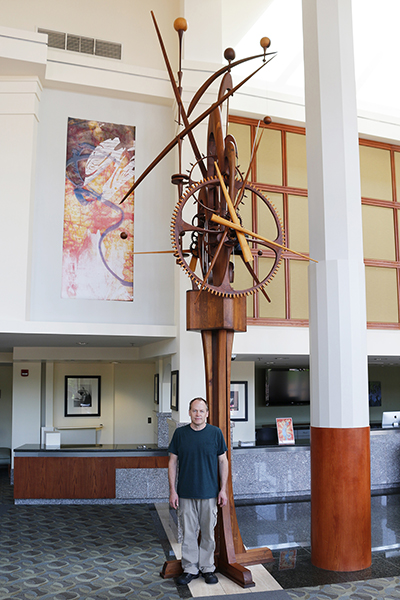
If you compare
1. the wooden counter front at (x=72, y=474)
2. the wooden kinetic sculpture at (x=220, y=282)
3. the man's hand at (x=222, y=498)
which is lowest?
the wooden counter front at (x=72, y=474)

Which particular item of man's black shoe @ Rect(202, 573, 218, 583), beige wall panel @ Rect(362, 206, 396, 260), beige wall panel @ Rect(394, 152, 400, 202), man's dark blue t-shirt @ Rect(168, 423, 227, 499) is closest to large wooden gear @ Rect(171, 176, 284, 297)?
man's dark blue t-shirt @ Rect(168, 423, 227, 499)

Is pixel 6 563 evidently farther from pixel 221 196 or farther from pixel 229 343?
pixel 221 196

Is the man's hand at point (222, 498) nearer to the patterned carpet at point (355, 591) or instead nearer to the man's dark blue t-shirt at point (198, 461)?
the man's dark blue t-shirt at point (198, 461)

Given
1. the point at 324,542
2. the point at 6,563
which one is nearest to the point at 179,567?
the point at 324,542

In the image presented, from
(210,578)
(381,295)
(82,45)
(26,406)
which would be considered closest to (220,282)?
(210,578)

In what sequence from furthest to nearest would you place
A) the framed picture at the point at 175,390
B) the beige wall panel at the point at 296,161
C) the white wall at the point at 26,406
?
1. the white wall at the point at 26,406
2. the beige wall panel at the point at 296,161
3. the framed picture at the point at 175,390

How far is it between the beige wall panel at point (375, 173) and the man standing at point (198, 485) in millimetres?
5903

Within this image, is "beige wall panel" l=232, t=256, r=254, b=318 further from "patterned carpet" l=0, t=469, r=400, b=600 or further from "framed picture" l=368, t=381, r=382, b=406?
"framed picture" l=368, t=381, r=382, b=406

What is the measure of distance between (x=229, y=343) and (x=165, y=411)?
162 inches

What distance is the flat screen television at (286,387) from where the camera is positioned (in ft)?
39.5

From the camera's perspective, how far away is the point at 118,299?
7.34 meters

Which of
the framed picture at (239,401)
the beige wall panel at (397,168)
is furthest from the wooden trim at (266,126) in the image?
the framed picture at (239,401)

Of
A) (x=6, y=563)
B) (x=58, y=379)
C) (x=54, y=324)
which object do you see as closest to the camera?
(x=6, y=563)

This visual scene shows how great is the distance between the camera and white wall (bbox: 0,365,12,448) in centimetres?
1195
